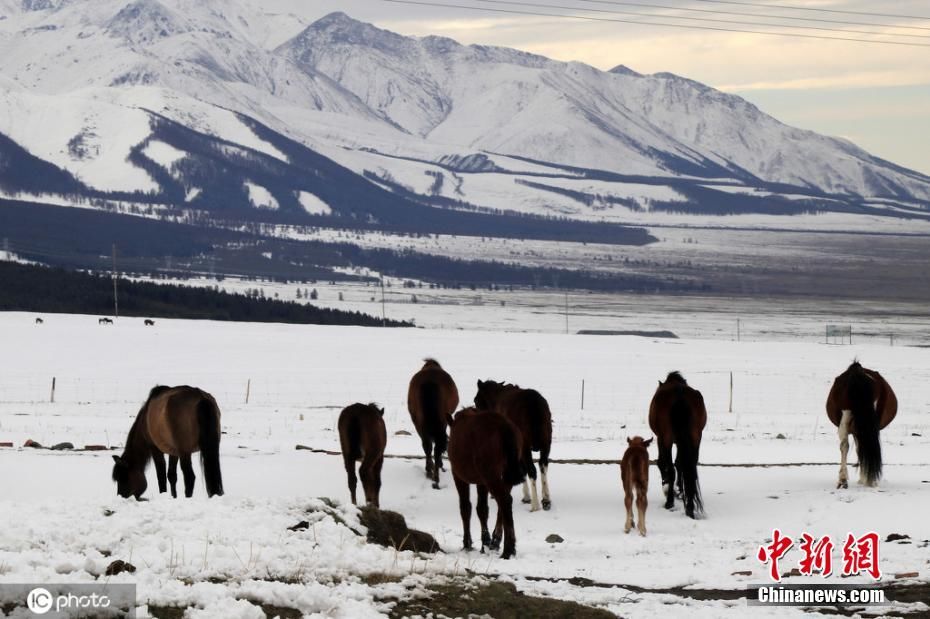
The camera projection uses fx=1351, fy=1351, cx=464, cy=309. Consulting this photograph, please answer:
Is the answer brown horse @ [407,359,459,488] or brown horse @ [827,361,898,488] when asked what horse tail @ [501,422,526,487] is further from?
brown horse @ [827,361,898,488]

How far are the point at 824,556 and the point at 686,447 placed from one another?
459 centimetres

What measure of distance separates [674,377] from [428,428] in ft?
12.6

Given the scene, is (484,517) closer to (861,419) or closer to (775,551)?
(775,551)

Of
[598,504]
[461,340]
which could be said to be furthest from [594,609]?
[461,340]

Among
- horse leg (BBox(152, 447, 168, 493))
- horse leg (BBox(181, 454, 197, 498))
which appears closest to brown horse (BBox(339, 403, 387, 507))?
horse leg (BBox(181, 454, 197, 498))

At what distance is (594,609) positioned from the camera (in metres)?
11.1

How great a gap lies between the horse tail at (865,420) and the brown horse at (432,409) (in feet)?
19.3

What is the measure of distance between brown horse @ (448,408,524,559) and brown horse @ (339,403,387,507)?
263cm

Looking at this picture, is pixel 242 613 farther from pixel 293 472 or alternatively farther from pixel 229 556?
pixel 293 472

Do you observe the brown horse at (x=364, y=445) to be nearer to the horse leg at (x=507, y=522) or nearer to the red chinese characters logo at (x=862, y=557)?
the horse leg at (x=507, y=522)

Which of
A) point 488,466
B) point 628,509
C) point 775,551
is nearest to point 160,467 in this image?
point 488,466

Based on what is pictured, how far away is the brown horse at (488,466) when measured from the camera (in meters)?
15.1

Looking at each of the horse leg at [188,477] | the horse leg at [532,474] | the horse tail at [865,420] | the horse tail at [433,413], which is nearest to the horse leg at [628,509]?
the horse leg at [532,474]

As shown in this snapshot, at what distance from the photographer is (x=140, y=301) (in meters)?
100
